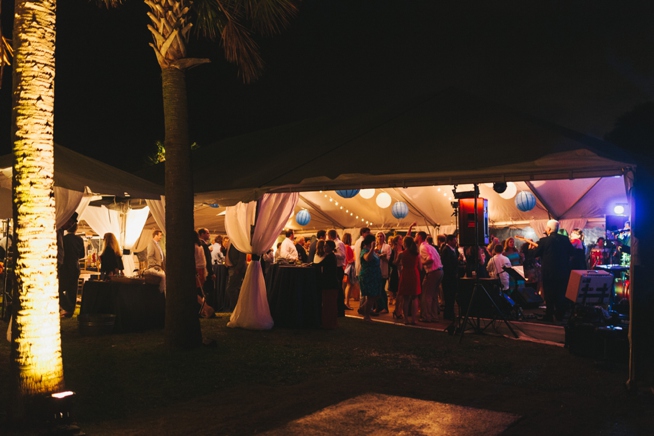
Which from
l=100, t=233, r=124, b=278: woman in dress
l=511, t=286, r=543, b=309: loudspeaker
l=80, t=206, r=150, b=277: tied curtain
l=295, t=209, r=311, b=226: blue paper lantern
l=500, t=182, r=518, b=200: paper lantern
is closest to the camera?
l=100, t=233, r=124, b=278: woman in dress

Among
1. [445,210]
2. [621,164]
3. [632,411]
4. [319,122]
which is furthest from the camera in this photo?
[445,210]

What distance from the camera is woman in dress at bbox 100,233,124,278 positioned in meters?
13.2

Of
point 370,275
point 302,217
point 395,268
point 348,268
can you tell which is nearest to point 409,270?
point 370,275

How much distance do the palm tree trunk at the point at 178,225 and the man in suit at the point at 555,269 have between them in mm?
7359

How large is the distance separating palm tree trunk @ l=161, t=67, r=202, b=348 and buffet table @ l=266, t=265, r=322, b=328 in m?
2.73

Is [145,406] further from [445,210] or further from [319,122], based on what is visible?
[445,210]

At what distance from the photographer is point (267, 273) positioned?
1245 cm

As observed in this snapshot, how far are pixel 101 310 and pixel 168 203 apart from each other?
317 cm

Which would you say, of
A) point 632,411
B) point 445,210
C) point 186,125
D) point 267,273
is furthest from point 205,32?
point 445,210

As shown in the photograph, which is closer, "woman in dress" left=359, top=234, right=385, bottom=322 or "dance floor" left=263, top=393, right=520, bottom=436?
"dance floor" left=263, top=393, right=520, bottom=436

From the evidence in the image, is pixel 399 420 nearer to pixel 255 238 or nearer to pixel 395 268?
pixel 255 238

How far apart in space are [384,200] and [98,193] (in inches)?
422

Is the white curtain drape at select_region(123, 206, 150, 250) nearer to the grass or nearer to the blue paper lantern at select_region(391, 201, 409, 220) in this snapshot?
the grass

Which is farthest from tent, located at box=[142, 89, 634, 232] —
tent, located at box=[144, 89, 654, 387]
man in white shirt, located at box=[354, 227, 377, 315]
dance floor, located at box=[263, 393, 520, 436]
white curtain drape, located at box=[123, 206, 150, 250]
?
dance floor, located at box=[263, 393, 520, 436]
